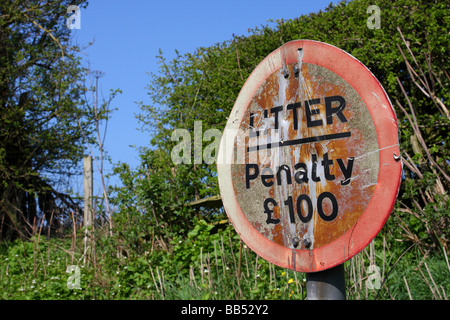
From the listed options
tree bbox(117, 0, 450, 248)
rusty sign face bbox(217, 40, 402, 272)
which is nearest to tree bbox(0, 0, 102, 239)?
tree bbox(117, 0, 450, 248)

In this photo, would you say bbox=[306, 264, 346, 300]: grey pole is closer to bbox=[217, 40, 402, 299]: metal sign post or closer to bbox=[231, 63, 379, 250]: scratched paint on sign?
bbox=[217, 40, 402, 299]: metal sign post

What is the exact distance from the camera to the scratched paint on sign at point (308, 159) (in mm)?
1644

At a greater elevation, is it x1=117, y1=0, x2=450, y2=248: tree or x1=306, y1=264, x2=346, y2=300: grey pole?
x1=117, y1=0, x2=450, y2=248: tree

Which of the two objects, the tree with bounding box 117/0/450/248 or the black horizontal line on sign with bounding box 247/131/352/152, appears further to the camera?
the tree with bounding box 117/0/450/248

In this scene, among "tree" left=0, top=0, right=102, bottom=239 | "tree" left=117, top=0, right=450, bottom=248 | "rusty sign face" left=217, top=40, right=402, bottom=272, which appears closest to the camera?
"rusty sign face" left=217, top=40, right=402, bottom=272

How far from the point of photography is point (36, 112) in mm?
10531

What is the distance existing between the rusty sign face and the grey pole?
0.04 metres

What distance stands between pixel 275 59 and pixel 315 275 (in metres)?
0.84

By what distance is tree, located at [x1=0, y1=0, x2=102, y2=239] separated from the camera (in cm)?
1029

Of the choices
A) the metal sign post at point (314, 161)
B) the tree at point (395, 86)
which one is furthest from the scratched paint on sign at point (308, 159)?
the tree at point (395, 86)

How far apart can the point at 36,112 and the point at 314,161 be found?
9945 millimetres

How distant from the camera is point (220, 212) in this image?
5820 mm
